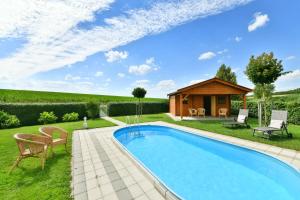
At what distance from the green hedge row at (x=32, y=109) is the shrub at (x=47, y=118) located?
0.63 m

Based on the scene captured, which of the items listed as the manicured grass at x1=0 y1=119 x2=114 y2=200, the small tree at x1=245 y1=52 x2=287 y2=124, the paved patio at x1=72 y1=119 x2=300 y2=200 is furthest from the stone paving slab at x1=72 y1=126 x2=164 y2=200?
the small tree at x1=245 y1=52 x2=287 y2=124

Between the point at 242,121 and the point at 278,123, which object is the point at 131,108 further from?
the point at 278,123

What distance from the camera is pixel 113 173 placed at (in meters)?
4.31

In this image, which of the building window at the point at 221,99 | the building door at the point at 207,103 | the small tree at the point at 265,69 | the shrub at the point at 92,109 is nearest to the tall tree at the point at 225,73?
the building door at the point at 207,103

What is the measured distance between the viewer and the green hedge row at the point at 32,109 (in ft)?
44.5

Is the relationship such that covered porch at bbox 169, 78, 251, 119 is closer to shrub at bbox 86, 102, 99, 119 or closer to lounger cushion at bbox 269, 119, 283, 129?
lounger cushion at bbox 269, 119, 283, 129

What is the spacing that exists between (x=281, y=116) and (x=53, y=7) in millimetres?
11690

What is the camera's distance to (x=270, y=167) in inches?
199

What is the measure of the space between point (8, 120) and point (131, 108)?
39.5 feet

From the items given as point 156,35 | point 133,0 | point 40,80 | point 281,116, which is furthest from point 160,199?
point 40,80

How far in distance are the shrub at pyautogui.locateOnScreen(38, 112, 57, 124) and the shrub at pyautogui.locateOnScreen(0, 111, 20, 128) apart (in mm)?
1655

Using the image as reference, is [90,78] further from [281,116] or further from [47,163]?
[281,116]

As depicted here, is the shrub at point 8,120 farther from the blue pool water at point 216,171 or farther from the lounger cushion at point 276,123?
the lounger cushion at point 276,123

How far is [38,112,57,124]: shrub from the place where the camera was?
14.3 meters
